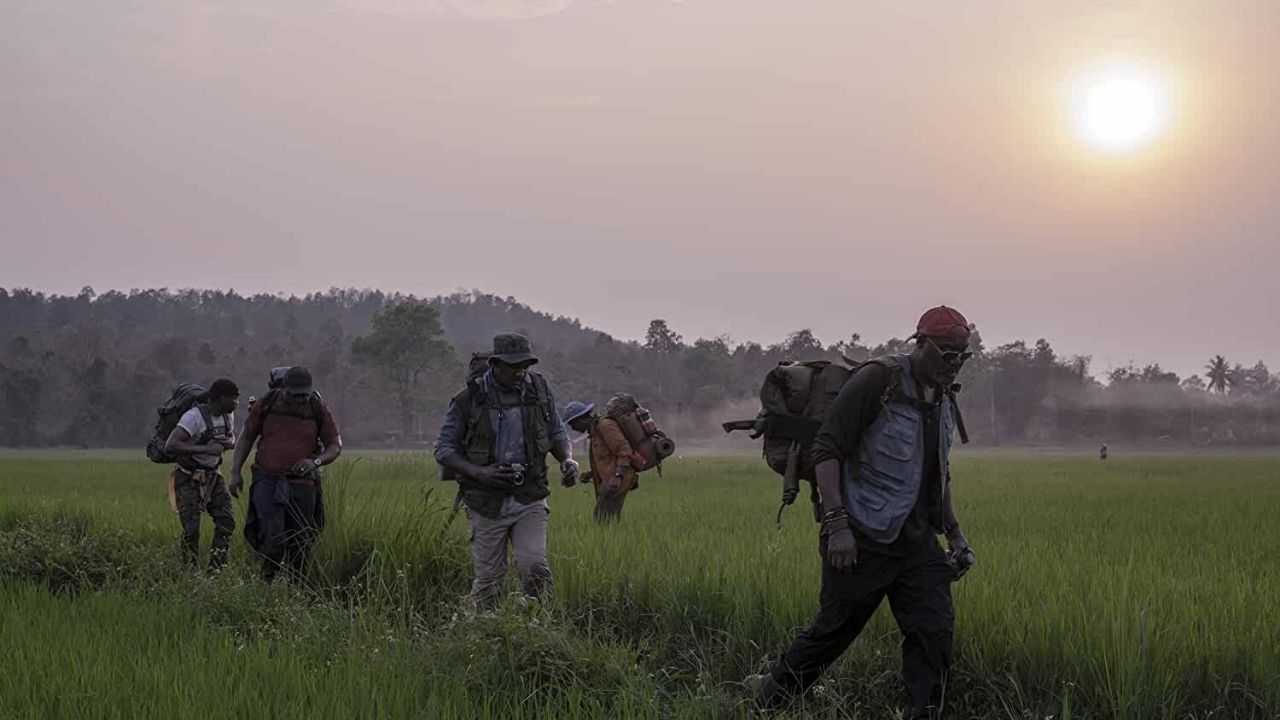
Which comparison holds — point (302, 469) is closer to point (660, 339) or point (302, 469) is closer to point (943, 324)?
point (943, 324)

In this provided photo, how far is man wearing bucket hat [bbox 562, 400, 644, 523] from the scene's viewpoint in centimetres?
1000

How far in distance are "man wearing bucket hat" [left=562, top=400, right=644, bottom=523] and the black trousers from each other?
509cm

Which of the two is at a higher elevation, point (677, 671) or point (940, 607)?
point (940, 607)

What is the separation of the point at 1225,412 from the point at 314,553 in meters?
99.6

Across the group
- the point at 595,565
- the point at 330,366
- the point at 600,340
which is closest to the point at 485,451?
the point at 595,565

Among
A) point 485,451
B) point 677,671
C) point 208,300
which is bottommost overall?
point 677,671

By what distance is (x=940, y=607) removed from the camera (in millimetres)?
4828

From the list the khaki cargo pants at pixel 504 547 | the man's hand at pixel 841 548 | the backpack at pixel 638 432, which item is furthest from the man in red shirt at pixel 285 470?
the man's hand at pixel 841 548

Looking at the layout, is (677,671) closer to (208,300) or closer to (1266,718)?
(1266,718)

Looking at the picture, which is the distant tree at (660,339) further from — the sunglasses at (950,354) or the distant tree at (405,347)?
the sunglasses at (950,354)

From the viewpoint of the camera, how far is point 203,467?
912cm

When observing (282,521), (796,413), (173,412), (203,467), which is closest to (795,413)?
(796,413)

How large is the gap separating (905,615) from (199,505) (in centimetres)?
632

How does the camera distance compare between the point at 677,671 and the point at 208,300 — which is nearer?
the point at 677,671
